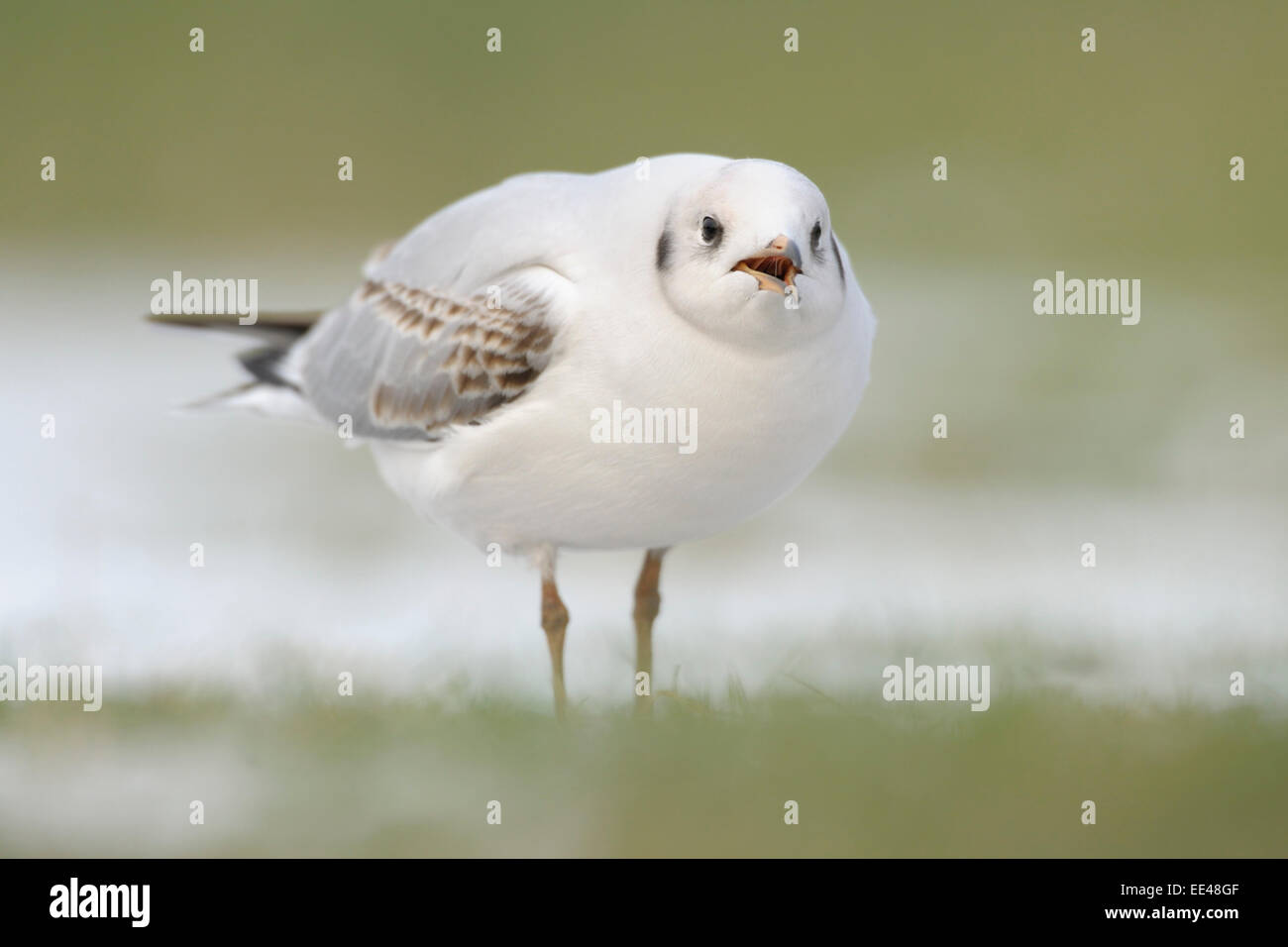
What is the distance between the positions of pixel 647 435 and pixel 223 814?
1.34 meters

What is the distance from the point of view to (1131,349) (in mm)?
8484

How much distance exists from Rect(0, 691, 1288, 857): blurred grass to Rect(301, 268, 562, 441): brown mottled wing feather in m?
0.83

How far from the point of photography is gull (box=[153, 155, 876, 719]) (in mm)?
3881

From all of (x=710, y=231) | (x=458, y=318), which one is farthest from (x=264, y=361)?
(x=710, y=231)

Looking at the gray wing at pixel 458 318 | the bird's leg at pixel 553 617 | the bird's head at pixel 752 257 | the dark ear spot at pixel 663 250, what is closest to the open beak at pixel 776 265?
the bird's head at pixel 752 257

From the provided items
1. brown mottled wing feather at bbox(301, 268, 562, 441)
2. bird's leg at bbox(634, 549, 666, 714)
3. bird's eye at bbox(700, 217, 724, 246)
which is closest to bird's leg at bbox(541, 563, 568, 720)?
bird's leg at bbox(634, 549, 666, 714)

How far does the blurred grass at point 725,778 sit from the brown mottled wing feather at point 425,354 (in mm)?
826

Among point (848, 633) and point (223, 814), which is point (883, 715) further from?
point (223, 814)

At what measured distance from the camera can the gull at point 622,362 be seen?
3881 millimetres

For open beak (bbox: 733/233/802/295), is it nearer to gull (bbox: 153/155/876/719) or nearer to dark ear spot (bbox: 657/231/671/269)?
gull (bbox: 153/155/876/719)

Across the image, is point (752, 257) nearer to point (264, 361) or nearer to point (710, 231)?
point (710, 231)

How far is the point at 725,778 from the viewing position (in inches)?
151

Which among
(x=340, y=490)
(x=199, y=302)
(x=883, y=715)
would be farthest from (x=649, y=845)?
(x=340, y=490)

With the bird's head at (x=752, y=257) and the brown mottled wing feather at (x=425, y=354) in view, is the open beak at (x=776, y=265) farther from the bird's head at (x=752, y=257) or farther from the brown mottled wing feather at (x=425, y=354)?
the brown mottled wing feather at (x=425, y=354)
